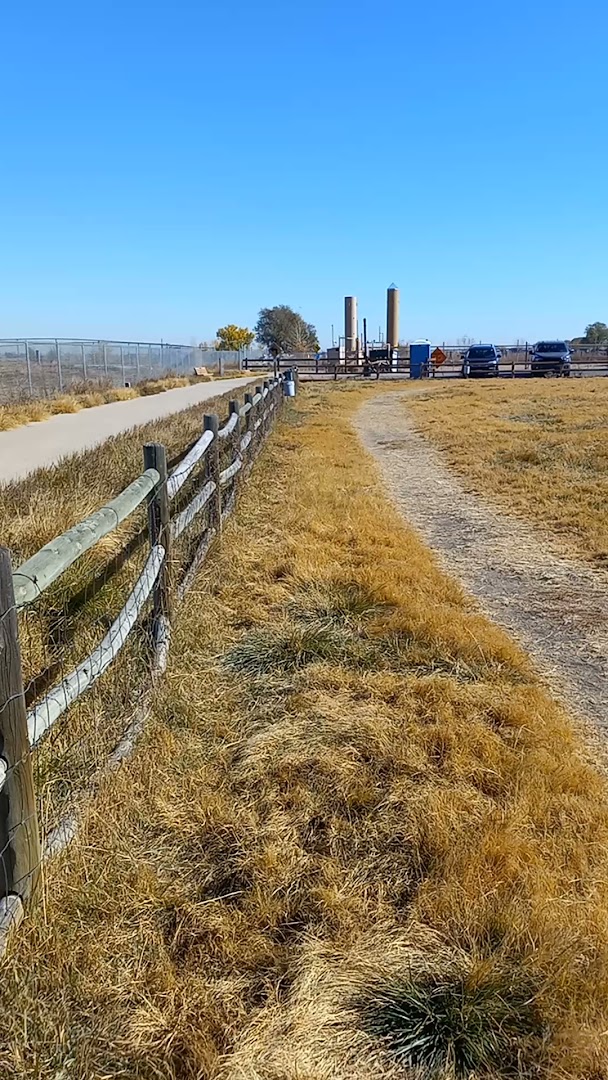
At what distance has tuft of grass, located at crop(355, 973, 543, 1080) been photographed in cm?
196

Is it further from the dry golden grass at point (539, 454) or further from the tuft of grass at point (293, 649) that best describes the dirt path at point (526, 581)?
the tuft of grass at point (293, 649)

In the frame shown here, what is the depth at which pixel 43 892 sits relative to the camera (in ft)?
7.75

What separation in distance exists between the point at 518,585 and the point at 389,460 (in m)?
7.40

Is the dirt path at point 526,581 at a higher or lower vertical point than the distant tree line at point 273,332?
lower

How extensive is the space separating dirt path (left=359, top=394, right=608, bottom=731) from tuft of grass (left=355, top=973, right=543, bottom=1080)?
196cm

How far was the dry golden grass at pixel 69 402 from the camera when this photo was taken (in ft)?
48.1

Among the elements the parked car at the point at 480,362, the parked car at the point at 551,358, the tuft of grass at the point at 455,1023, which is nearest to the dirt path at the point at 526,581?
the tuft of grass at the point at 455,1023

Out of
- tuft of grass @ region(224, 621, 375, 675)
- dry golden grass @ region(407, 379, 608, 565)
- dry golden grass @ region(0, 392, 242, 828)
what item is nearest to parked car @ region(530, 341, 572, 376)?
dry golden grass @ region(407, 379, 608, 565)

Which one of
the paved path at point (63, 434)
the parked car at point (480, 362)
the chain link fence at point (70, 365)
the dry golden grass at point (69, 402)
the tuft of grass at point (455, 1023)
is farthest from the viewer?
the parked car at point (480, 362)

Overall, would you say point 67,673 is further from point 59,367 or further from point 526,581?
point 59,367

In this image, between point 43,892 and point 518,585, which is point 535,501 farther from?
point 43,892

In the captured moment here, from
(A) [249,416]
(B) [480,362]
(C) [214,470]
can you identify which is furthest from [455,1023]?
(B) [480,362]

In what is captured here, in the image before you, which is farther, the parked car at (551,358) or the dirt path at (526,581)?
the parked car at (551,358)

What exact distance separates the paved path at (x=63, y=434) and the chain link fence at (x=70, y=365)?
305 centimetres
